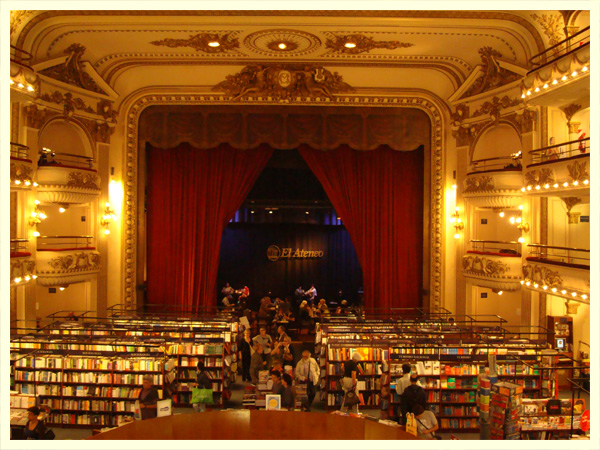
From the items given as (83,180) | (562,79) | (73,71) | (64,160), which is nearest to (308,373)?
(562,79)

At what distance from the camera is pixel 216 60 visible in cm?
1258

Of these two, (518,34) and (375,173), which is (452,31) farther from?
(375,173)

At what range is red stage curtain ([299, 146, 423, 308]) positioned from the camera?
14180 mm

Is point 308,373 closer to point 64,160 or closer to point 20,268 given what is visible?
point 20,268

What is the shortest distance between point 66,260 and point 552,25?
11.0 metres

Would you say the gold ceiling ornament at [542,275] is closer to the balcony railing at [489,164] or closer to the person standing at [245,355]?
the balcony railing at [489,164]

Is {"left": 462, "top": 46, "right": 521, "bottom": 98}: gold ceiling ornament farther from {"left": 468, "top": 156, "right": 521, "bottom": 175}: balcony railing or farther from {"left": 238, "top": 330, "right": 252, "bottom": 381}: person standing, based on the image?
{"left": 238, "top": 330, "right": 252, "bottom": 381}: person standing

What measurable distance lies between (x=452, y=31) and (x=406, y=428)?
8288mm

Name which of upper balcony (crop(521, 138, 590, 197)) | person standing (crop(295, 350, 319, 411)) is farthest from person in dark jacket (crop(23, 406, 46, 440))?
upper balcony (crop(521, 138, 590, 197))

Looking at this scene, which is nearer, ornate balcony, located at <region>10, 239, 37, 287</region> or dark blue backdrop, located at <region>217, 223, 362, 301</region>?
ornate balcony, located at <region>10, 239, 37, 287</region>

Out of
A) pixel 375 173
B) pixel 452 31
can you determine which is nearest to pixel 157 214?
pixel 375 173

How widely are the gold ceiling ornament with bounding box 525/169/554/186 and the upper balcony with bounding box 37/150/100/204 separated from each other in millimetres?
9348

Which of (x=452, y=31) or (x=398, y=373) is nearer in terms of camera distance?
(x=398, y=373)

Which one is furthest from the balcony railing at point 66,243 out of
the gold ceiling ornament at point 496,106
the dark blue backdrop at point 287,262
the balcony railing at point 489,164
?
the gold ceiling ornament at point 496,106
